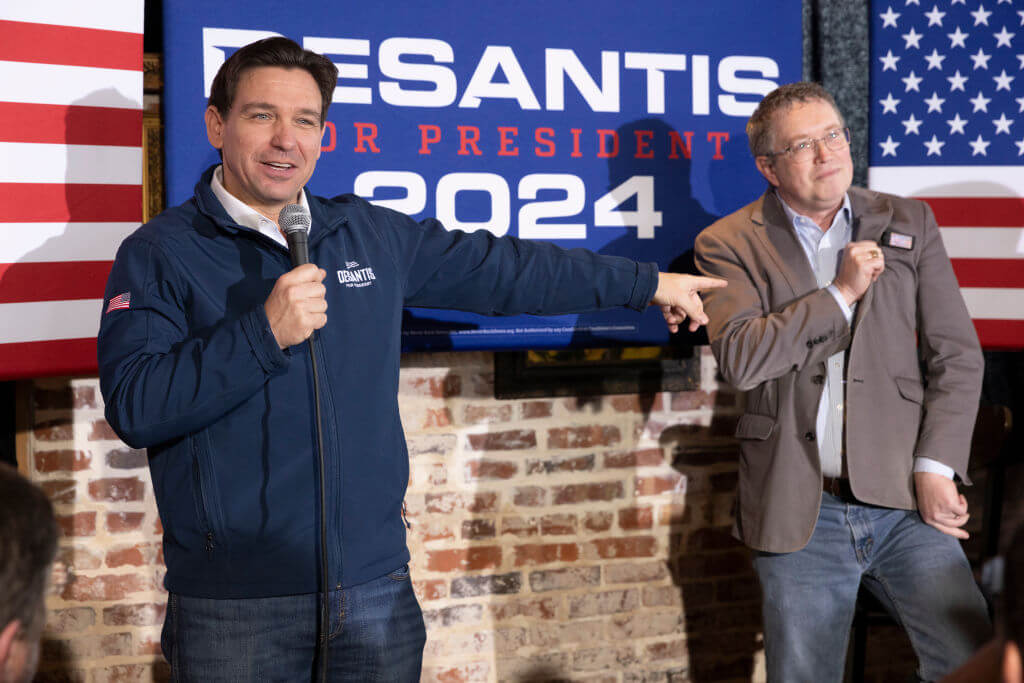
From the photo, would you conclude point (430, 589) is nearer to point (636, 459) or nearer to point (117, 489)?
point (636, 459)

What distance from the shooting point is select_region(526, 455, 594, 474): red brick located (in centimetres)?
280

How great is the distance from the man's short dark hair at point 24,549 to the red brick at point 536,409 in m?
1.92

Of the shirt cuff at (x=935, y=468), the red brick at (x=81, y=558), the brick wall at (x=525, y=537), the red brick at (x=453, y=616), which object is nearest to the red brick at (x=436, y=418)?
the brick wall at (x=525, y=537)

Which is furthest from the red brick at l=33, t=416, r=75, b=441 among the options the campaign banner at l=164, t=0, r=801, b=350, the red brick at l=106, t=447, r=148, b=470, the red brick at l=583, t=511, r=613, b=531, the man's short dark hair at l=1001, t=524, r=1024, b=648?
the man's short dark hair at l=1001, t=524, r=1024, b=648

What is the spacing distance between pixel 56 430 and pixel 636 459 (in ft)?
5.80

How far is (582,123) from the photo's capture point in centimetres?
252

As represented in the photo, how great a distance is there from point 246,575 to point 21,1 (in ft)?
5.01


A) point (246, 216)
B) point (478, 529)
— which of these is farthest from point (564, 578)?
point (246, 216)

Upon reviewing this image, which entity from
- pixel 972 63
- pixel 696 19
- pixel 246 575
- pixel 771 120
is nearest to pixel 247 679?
pixel 246 575

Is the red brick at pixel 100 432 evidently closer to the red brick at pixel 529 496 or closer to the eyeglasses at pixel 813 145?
the red brick at pixel 529 496

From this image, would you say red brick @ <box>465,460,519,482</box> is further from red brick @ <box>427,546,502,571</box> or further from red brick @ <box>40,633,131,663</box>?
red brick @ <box>40,633,131,663</box>

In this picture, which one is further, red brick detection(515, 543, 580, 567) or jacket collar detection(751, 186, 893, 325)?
red brick detection(515, 543, 580, 567)

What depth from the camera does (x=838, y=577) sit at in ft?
6.82

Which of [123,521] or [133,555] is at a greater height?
[123,521]
